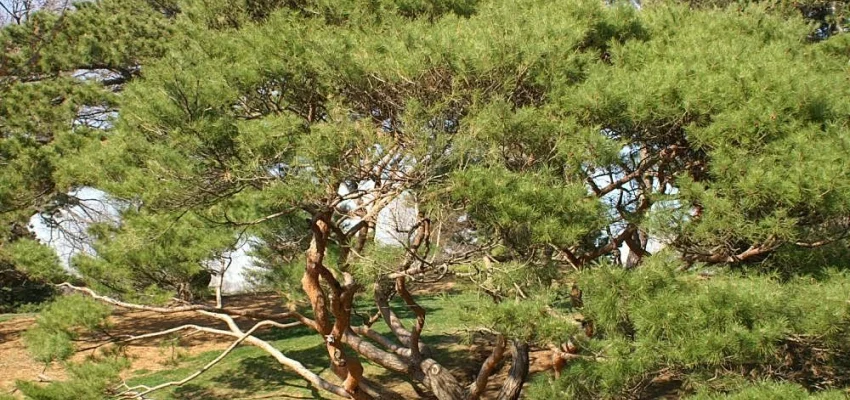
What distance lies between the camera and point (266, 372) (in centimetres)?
742

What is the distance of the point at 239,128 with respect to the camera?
3916 millimetres

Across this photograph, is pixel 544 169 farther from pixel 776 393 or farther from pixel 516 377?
pixel 516 377

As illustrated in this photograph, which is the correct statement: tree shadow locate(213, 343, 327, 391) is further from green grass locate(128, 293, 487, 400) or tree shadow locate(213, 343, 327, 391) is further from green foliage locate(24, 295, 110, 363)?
green foliage locate(24, 295, 110, 363)

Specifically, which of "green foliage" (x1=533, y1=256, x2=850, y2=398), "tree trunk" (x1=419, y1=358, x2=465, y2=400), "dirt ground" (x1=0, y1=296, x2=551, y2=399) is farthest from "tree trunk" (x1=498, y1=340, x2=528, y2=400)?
"green foliage" (x1=533, y1=256, x2=850, y2=398)

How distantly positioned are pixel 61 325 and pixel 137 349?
12.3 feet

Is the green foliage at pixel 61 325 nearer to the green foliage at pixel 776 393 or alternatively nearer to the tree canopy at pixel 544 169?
the tree canopy at pixel 544 169

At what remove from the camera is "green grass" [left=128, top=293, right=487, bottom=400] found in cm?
671

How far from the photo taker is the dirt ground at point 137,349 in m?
6.99

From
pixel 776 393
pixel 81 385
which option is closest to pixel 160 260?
pixel 81 385

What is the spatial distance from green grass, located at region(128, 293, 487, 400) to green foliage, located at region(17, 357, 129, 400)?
2.06 metres

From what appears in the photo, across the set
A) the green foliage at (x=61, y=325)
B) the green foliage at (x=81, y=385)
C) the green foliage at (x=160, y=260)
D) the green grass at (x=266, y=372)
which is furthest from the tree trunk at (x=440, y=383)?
the green foliage at (x=61, y=325)

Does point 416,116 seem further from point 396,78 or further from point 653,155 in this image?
point 653,155

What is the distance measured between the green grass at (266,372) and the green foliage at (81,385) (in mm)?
2062

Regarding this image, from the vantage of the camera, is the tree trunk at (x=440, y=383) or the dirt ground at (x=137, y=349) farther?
the dirt ground at (x=137, y=349)
